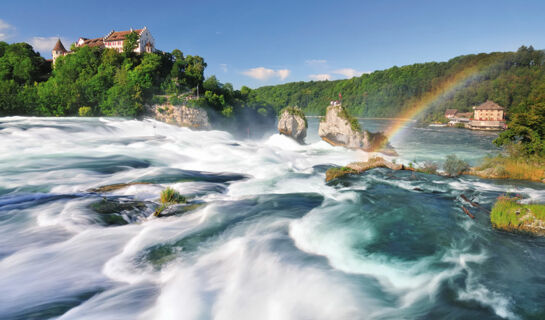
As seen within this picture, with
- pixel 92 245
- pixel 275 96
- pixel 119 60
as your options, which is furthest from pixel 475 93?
pixel 92 245

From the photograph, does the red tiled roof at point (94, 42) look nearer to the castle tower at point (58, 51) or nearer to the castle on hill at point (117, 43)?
the castle on hill at point (117, 43)

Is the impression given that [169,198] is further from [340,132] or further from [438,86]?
[438,86]

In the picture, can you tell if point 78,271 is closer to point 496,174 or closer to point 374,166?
point 374,166

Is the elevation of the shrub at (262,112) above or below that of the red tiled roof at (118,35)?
below

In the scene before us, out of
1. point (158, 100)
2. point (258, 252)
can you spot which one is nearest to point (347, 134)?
point (258, 252)

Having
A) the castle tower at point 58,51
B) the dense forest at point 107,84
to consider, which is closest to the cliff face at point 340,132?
the dense forest at point 107,84

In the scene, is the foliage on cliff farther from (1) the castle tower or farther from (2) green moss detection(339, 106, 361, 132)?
(2) green moss detection(339, 106, 361, 132)

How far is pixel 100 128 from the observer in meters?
33.7

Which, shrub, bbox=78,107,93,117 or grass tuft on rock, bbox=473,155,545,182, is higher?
shrub, bbox=78,107,93,117

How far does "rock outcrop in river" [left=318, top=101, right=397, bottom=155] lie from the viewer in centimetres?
3569

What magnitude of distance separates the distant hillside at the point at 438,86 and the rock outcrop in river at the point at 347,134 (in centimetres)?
3508

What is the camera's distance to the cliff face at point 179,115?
48.4 m

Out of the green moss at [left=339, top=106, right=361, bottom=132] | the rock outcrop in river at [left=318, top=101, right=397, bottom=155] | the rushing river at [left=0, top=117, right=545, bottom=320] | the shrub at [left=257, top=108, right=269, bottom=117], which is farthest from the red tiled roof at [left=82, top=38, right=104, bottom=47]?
the rushing river at [left=0, top=117, right=545, bottom=320]

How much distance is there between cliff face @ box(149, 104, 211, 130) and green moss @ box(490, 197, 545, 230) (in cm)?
4290
